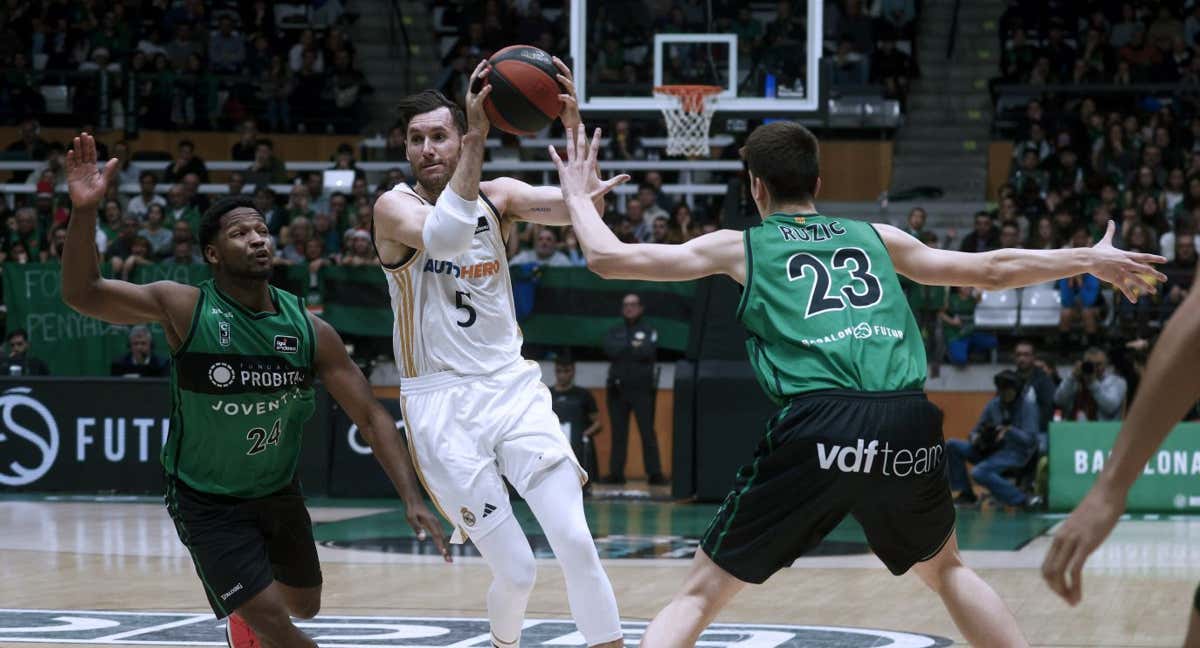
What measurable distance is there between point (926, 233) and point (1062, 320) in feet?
7.06

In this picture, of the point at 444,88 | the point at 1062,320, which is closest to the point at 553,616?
the point at 1062,320

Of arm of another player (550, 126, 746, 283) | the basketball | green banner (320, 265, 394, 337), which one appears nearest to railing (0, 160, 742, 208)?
green banner (320, 265, 394, 337)

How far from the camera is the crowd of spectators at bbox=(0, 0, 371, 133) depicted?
23.2 metres

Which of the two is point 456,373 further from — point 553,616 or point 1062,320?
point 1062,320

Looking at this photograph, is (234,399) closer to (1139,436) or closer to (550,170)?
(1139,436)

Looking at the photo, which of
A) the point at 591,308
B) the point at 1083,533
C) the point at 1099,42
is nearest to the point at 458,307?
the point at 1083,533

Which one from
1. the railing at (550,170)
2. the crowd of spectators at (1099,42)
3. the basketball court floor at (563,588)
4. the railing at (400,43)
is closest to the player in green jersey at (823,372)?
the basketball court floor at (563,588)

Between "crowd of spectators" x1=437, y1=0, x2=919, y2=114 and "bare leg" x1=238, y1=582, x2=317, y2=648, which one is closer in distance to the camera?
"bare leg" x1=238, y1=582, x2=317, y2=648

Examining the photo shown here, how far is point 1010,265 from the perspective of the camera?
18.2ft

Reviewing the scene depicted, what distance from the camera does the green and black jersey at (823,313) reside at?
516cm

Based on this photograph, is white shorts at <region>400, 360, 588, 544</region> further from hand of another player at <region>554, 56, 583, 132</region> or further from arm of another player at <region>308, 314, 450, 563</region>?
hand of another player at <region>554, 56, 583, 132</region>

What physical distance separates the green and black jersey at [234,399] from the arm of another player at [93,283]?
3.7 inches

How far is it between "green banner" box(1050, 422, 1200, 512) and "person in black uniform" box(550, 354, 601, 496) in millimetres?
4487

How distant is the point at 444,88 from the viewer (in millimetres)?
22672
